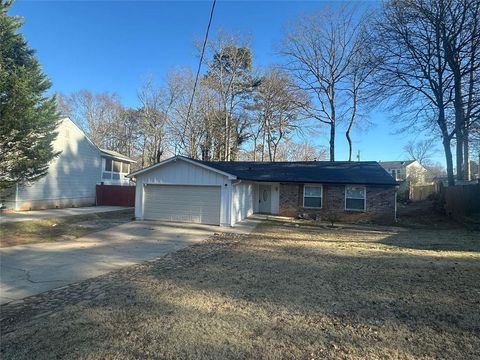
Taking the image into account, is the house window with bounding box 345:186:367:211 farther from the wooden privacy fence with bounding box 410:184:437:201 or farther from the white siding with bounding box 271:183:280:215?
the wooden privacy fence with bounding box 410:184:437:201

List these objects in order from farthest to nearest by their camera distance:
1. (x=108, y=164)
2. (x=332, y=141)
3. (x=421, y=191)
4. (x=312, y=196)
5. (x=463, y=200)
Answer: (x=421, y=191)
(x=332, y=141)
(x=108, y=164)
(x=312, y=196)
(x=463, y=200)

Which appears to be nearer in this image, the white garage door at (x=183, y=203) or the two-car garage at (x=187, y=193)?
the two-car garage at (x=187, y=193)

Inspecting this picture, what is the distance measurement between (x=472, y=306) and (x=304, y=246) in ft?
20.4

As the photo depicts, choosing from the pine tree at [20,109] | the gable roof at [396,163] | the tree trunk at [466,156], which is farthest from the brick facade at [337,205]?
the gable roof at [396,163]

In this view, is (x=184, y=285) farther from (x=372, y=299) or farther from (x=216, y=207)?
(x=216, y=207)

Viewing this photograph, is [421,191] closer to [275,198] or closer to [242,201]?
[275,198]

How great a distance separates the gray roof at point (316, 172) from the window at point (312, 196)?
58cm

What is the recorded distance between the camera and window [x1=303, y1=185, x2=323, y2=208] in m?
20.5

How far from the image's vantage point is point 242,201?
18.9 m

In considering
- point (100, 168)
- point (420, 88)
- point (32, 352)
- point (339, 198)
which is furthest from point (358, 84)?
point (32, 352)

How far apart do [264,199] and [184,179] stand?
791cm

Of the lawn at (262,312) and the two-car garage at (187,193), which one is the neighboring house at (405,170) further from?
the lawn at (262,312)

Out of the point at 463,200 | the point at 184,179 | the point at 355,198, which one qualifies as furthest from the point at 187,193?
the point at 463,200

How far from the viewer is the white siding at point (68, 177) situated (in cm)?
2028
